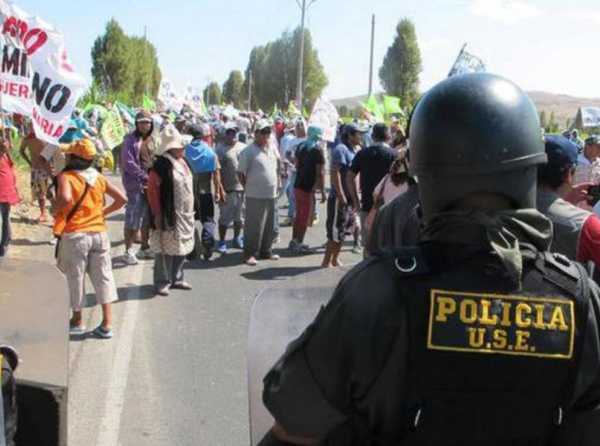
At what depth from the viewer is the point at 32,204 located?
42.4 ft

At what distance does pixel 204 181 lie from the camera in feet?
30.2

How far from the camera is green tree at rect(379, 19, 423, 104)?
214ft

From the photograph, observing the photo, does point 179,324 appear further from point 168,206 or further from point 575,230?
point 575,230

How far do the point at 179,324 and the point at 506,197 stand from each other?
533 centimetres

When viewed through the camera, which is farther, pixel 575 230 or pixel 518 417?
pixel 575 230

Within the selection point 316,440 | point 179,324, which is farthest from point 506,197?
point 179,324

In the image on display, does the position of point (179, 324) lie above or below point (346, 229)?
below

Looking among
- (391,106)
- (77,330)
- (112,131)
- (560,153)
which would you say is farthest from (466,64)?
(391,106)

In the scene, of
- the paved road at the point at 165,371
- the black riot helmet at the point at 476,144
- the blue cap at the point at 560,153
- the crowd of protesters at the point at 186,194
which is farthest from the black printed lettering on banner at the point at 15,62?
the black riot helmet at the point at 476,144

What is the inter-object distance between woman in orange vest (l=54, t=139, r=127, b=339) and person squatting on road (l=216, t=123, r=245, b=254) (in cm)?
400

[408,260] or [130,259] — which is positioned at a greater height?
[408,260]

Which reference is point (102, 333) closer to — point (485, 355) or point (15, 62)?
point (15, 62)

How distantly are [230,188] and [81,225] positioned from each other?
4.34 metres

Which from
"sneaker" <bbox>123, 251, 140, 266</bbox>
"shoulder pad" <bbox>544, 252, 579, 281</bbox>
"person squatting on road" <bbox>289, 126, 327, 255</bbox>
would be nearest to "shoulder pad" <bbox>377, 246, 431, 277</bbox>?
"shoulder pad" <bbox>544, 252, 579, 281</bbox>
